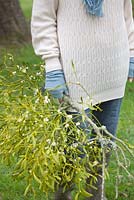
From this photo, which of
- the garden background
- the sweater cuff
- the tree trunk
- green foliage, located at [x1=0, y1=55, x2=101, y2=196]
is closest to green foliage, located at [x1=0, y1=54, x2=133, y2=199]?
green foliage, located at [x1=0, y1=55, x2=101, y2=196]

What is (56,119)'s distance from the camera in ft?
10.4

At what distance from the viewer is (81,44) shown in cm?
360

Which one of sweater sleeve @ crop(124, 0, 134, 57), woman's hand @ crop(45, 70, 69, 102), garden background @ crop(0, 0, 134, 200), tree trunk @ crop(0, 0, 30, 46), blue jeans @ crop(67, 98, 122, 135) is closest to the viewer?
woman's hand @ crop(45, 70, 69, 102)

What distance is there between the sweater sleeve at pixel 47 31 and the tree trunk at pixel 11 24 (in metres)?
6.49

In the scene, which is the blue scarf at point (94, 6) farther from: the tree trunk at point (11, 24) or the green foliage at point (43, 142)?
the tree trunk at point (11, 24)

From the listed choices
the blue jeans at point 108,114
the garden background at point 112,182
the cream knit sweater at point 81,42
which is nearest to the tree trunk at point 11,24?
the garden background at point 112,182

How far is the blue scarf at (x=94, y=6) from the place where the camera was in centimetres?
350

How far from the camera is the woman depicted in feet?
11.6

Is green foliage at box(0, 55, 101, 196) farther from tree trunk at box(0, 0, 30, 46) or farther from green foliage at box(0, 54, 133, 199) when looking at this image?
tree trunk at box(0, 0, 30, 46)

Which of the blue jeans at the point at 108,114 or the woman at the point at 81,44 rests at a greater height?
the woman at the point at 81,44

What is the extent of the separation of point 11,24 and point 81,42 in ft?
22.1

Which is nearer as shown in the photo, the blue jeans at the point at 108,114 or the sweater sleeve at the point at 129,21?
the sweater sleeve at the point at 129,21

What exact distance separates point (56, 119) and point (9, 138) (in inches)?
10.0

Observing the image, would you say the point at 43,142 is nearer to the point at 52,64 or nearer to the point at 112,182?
the point at 52,64
